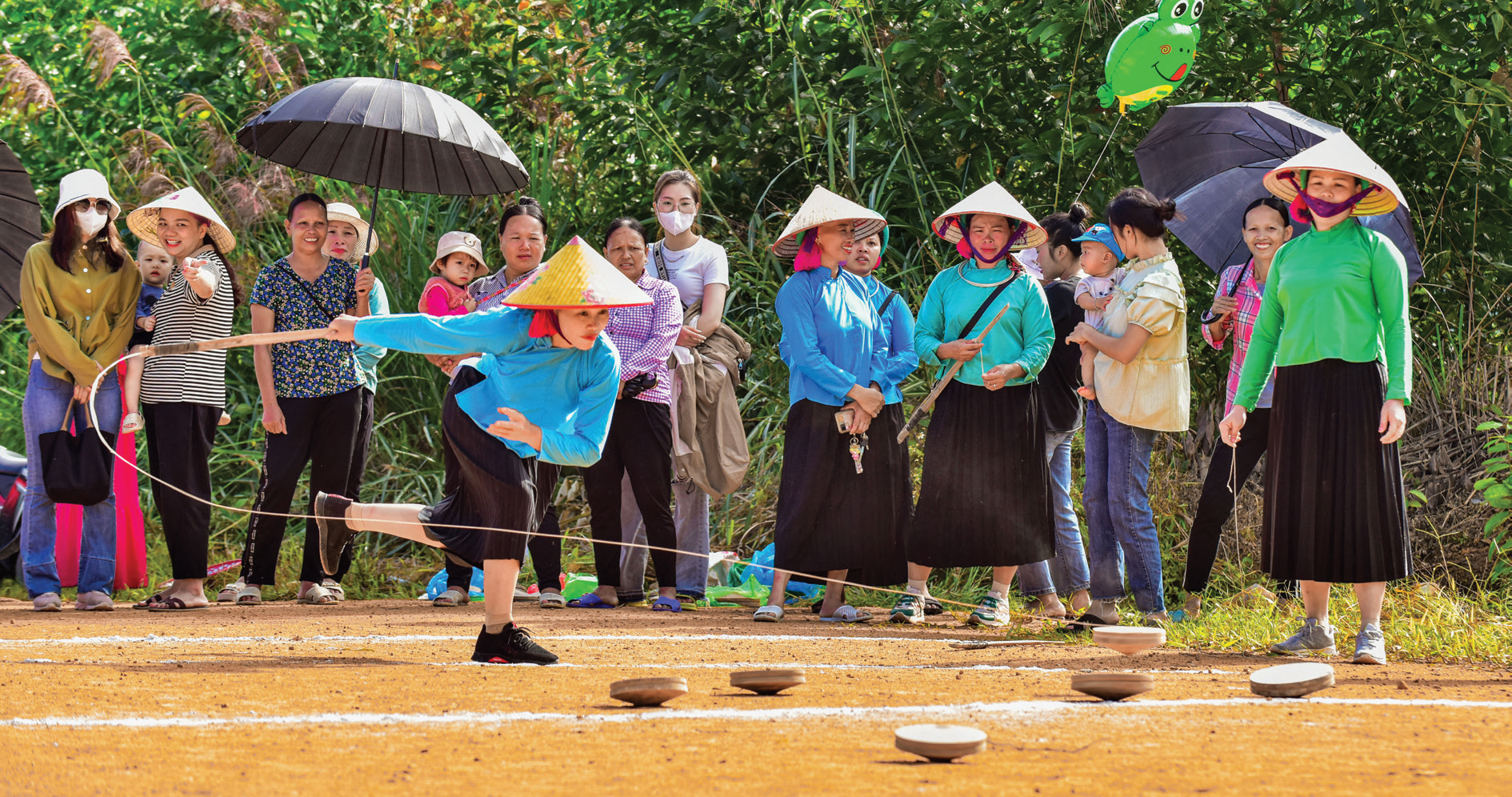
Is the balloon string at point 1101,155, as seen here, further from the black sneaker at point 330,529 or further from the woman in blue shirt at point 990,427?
the black sneaker at point 330,529

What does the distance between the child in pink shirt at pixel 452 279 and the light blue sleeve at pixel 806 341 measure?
1.72m

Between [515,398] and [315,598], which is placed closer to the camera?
[515,398]

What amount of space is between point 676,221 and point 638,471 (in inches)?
51.0

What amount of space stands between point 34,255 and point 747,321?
13.6 ft

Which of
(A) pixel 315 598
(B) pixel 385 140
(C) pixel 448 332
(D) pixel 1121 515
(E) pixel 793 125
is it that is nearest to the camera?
(C) pixel 448 332

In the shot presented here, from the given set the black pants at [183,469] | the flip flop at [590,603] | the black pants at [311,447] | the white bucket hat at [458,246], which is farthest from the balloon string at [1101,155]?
the black pants at [183,469]

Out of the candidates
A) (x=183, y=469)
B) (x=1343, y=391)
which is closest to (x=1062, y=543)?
(x=1343, y=391)

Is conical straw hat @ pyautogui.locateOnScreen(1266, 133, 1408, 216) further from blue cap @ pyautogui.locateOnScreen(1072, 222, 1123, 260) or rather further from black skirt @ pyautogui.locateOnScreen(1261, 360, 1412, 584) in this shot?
blue cap @ pyautogui.locateOnScreen(1072, 222, 1123, 260)

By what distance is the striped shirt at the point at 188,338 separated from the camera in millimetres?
6984

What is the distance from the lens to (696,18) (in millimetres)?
9734

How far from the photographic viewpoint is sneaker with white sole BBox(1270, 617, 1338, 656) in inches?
208

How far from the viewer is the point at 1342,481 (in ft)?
16.8

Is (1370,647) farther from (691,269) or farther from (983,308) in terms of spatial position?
(691,269)

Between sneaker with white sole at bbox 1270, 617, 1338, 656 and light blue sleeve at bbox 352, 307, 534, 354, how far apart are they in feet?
9.84
